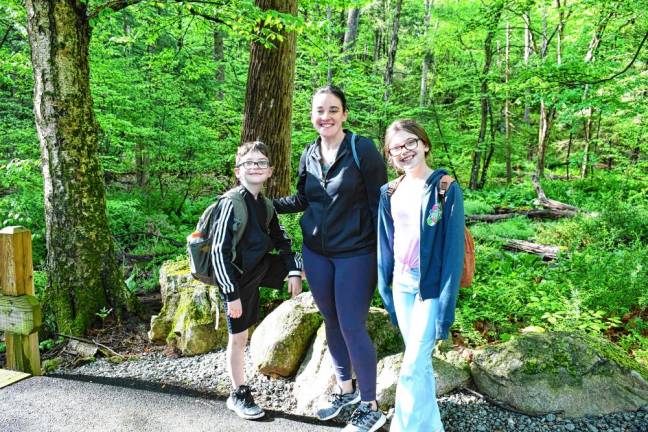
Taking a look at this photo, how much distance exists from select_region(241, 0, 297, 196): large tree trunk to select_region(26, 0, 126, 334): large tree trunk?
71.9 inches

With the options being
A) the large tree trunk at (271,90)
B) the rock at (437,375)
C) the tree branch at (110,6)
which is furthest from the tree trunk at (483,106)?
the rock at (437,375)

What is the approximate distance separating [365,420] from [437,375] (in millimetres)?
822

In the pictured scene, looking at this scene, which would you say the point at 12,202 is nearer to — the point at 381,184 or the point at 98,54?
the point at 98,54

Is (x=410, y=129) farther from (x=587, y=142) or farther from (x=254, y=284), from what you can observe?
(x=587, y=142)

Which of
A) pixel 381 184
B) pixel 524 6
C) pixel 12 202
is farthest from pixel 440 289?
pixel 524 6

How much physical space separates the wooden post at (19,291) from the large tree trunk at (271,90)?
9.10ft

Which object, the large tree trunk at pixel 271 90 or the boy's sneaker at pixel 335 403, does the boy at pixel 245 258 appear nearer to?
the boy's sneaker at pixel 335 403

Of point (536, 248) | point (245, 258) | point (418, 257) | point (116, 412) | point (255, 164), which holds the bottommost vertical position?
point (116, 412)

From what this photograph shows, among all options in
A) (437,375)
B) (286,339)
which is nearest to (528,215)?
(437,375)

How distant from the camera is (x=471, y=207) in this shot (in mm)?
12398

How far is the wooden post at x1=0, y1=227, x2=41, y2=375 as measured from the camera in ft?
11.6

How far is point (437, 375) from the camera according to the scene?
3393 mm

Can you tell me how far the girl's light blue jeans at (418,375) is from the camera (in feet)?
8.20

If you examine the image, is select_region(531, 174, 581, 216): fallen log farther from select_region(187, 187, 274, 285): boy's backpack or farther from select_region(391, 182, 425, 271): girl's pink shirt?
select_region(187, 187, 274, 285): boy's backpack
